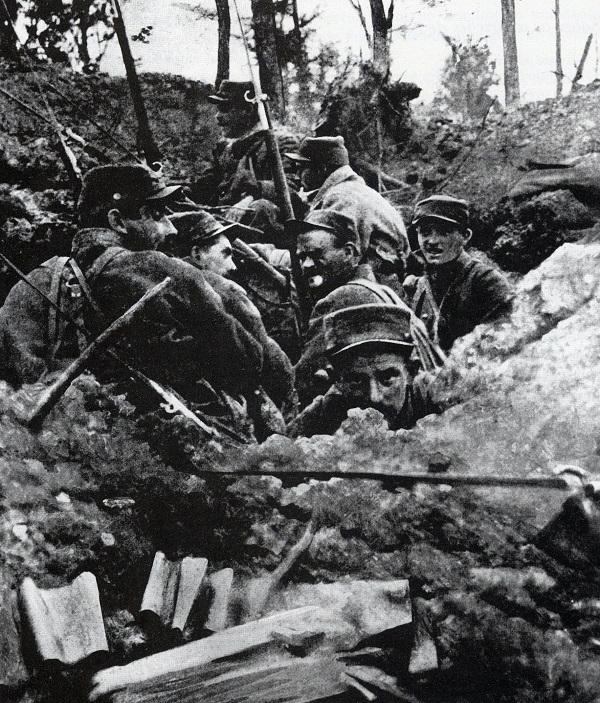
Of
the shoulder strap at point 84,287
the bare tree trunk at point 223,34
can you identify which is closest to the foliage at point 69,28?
the bare tree trunk at point 223,34

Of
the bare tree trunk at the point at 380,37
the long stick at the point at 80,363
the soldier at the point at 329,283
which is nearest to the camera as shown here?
the long stick at the point at 80,363

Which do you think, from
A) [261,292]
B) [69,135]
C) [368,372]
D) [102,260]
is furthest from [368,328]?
[69,135]

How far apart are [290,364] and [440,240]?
1498mm

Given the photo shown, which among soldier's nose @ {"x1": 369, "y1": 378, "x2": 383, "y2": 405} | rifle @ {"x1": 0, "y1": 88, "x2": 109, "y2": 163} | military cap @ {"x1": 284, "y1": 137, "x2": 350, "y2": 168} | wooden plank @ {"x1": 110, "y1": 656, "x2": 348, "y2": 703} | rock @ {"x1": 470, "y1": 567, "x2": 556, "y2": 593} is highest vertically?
rifle @ {"x1": 0, "y1": 88, "x2": 109, "y2": 163}

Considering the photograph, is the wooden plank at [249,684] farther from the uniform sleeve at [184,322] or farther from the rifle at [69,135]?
the rifle at [69,135]

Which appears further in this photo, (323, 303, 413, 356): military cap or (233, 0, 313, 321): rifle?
(233, 0, 313, 321): rifle

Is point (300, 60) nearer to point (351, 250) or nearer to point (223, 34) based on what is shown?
point (223, 34)

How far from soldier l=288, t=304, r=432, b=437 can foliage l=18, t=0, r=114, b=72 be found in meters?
2.86

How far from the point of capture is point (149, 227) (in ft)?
17.7

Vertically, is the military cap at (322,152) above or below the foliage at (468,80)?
below

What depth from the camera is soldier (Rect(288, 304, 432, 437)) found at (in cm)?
482

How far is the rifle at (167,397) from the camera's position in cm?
480

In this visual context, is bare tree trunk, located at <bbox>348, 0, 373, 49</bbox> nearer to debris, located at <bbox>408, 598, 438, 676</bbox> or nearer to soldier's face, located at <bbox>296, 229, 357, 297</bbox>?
soldier's face, located at <bbox>296, 229, 357, 297</bbox>

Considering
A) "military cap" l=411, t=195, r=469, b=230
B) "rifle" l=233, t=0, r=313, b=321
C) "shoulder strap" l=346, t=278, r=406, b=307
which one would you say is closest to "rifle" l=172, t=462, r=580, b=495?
"shoulder strap" l=346, t=278, r=406, b=307
